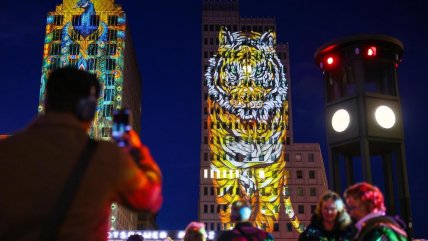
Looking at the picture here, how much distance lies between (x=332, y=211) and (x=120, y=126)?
369cm

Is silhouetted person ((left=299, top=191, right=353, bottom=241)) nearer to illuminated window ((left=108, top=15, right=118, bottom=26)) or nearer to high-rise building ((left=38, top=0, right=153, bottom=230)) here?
high-rise building ((left=38, top=0, right=153, bottom=230))

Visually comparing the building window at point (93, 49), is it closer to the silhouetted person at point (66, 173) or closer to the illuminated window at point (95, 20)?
the illuminated window at point (95, 20)

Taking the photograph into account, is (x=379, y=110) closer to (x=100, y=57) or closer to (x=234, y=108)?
(x=234, y=108)

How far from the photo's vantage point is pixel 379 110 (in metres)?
7.18

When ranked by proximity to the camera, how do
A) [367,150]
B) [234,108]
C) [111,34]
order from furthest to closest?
[111,34] → [234,108] → [367,150]

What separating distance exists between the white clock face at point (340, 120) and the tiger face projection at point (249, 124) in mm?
63520

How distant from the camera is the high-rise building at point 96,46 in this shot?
75562 millimetres

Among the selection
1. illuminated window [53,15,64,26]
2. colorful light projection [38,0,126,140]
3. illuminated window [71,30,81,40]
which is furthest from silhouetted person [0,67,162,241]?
illuminated window [53,15,64,26]

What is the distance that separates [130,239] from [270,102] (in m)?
66.7

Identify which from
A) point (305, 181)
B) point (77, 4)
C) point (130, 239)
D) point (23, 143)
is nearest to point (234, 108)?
point (305, 181)

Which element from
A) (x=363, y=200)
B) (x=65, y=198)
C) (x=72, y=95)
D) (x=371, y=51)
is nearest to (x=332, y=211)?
(x=363, y=200)

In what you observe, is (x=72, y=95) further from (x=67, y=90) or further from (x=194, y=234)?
(x=194, y=234)

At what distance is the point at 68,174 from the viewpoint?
86.7 inches

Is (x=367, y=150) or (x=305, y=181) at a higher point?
(x=305, y=181)
